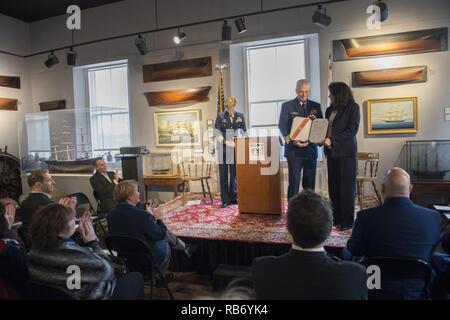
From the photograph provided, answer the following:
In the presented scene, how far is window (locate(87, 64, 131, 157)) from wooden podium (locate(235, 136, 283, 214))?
12.1 ft

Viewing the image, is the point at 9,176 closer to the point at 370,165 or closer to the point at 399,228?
the point at 370,165

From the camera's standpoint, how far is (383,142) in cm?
537

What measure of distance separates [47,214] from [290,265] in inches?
50.5

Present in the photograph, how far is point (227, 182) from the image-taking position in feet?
16.4

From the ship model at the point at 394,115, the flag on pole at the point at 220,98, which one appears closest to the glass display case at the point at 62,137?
the flag on pole at the point at 220,98

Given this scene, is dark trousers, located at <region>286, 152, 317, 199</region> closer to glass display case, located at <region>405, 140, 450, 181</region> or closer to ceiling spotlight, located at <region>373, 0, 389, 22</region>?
glass display case, located at <region>405, 140, 450, 181</region>

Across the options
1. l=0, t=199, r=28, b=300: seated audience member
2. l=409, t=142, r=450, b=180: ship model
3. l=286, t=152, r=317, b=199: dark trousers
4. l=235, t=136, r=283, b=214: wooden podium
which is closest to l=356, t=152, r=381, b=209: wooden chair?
l=409, t=142, r=450, b=180: ship model

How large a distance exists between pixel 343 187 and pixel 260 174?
3.44 feet

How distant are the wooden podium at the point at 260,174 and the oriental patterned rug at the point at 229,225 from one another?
16 cm

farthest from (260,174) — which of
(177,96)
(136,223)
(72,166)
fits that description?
(72,166)

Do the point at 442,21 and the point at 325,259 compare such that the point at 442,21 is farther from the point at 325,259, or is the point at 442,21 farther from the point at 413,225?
the point at 325,259

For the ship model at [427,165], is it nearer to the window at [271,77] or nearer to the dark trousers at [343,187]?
the dark trousers at [343,187]

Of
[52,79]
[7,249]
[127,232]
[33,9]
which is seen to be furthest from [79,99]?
[7,249]

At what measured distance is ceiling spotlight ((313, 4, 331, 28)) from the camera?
198 inches
